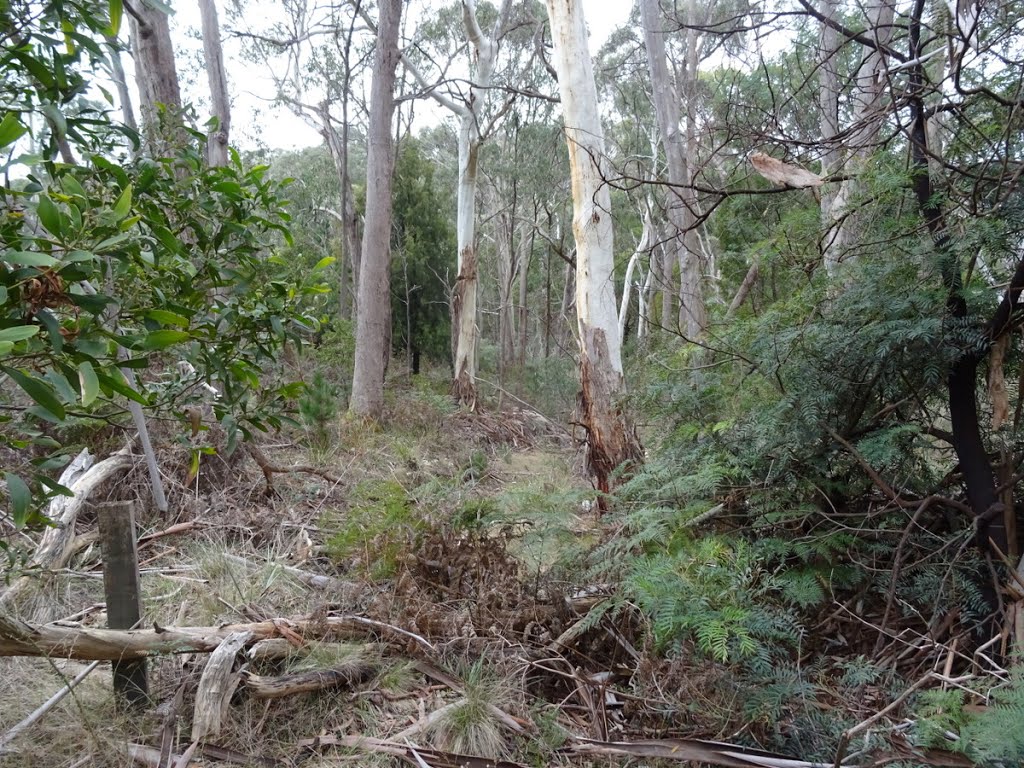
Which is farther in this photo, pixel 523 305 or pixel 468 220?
pixel 523 305

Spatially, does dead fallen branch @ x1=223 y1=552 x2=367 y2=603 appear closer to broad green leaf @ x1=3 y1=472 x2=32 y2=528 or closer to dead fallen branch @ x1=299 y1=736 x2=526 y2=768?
dead fallen branch @ x1=299 y1=736 x2=526 y2=768

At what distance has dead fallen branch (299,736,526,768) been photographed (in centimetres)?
251

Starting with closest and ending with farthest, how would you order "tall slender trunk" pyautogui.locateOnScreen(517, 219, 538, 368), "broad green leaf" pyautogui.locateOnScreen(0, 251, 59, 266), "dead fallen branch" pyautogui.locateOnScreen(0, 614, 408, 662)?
1. "broad green leaf" pyautogui.locateOnScreen(0, 251, 59, 266)
2. "dead fallen branch" pyautogui.locateOnScreen(0, 614, 408, 662)
3. "tall slender trunk" pyautogui.locateOnScreen(517, 219, 538, 368)

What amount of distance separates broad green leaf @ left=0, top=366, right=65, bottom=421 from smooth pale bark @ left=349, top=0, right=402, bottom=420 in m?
8.01

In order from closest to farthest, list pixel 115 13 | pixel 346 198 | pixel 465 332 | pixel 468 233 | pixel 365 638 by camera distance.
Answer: pixel 115 13
pixel 365 638
pixel 465 332
pixel 468 233
pixel 346 198

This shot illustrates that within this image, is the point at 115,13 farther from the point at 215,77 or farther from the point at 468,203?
the point at 468,203

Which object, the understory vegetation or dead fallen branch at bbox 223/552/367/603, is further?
dead fallen branch at bbox 223/552/367/603

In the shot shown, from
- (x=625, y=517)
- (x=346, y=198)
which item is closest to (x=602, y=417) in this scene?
(x=625, y=517)

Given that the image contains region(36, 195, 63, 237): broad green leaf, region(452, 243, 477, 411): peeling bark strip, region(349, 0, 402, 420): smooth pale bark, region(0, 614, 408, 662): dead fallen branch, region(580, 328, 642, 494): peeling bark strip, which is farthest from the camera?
region(452, 243, 477, 411): peeling bark strip

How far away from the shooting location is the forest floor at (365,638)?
2.63 metres

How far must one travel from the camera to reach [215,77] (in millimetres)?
10594

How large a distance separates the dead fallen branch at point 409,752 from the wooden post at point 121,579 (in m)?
0.71

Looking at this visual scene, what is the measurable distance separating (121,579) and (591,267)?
443cm

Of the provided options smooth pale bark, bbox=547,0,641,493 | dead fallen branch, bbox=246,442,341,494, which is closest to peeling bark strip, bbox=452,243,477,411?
dead fallen branch, bbox=246,442,341,494
